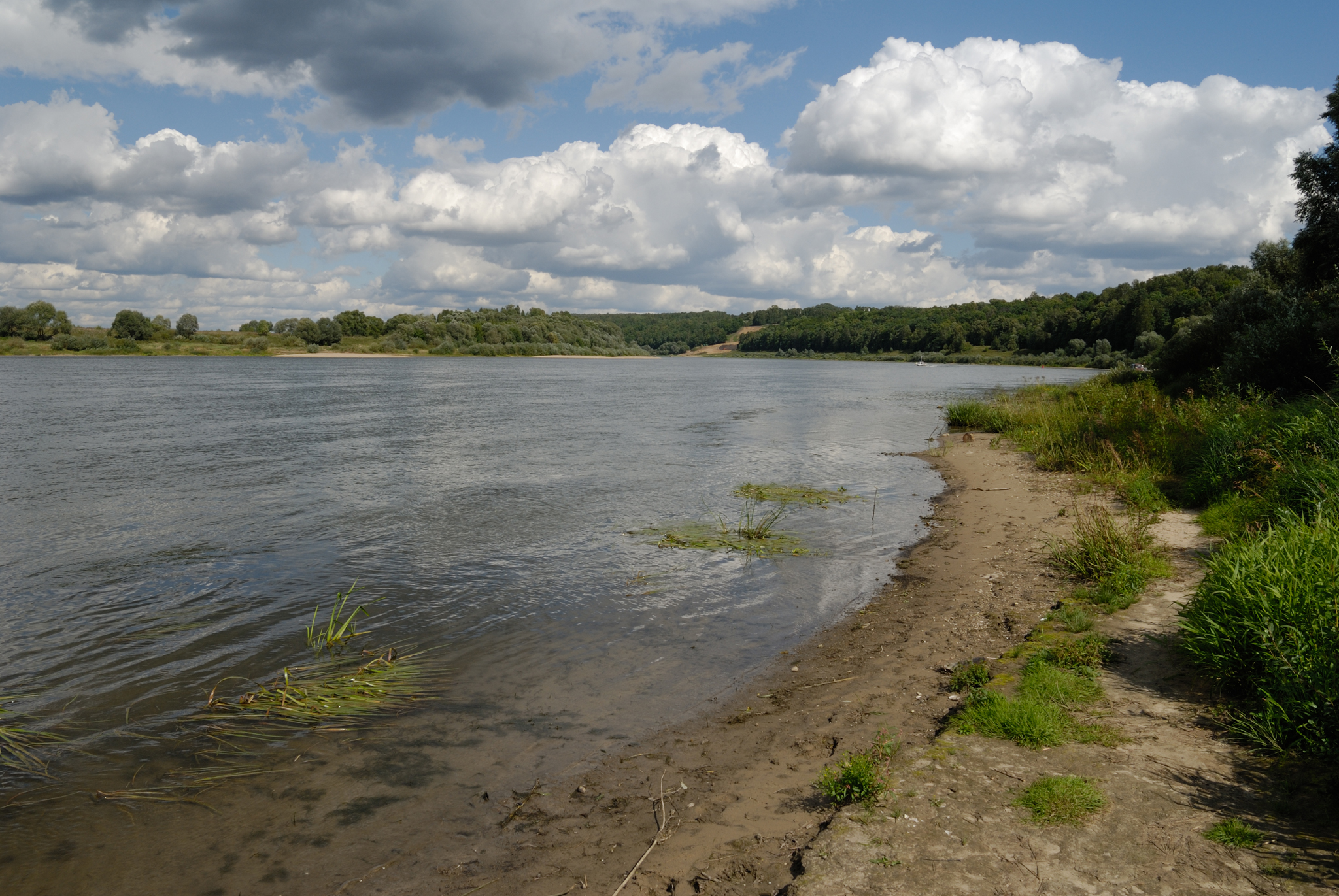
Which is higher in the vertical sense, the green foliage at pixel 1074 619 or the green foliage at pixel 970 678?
the green foliage at pixel 1074 619

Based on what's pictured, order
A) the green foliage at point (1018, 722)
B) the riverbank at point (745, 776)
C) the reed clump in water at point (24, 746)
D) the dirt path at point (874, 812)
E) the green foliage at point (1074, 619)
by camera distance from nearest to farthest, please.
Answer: the dirt path at point (874, 812) → the riverbank at point (745, 776) → the green foliage at point (1018, 722) → the reed clump in water at point (24, 746) → the green foliage at point (1074, 619)

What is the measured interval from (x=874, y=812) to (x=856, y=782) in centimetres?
28

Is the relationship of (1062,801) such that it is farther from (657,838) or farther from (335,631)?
(335,631)

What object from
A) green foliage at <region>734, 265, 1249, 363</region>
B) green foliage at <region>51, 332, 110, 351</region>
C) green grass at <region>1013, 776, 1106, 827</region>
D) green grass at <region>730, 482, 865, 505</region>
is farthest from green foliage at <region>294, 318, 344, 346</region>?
green grass at <region>1013, 776, 1106, 827</region>

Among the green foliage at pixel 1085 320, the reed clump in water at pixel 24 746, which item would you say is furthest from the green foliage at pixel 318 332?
the reed clump in water at pixel 24 746

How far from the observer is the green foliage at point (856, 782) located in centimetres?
545

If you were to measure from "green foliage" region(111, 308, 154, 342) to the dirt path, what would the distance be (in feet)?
508

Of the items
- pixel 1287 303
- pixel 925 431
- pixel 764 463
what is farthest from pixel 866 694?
pixel 925 431

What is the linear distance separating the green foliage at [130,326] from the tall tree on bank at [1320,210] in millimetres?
155624

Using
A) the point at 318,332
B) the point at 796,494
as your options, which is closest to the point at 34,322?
the point at 318,332

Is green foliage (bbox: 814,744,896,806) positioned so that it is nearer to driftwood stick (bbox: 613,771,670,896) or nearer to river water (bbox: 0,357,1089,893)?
driftwood stick (bbox: 613,771,670,896)

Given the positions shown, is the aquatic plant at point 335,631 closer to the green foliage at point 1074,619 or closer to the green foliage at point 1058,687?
the green foliage at point 1058,687

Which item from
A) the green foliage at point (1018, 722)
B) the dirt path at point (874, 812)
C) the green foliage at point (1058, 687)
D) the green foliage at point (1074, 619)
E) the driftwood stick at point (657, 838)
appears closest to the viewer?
the dirt path at point (874, 812)

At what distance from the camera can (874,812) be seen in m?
5.25
